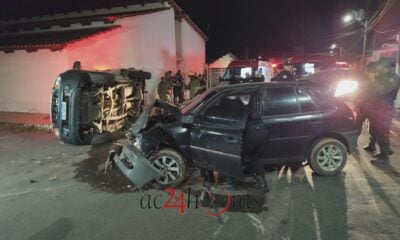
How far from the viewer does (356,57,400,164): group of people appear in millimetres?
6570

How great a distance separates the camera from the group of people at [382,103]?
6.57 m

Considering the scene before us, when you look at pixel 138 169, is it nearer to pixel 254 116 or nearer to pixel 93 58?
pixel 254 116

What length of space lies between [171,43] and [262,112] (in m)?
12.0

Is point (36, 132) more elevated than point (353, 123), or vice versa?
point (353, 123)

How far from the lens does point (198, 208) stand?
4.75m

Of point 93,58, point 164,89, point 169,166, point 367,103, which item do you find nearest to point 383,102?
point 367,103

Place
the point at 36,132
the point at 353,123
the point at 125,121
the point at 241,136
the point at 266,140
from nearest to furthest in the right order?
the point at 241,136 < the point at 266,140 < the point at 353,123 < the point at 125,121 < the point at 36,132

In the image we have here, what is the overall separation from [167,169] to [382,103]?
14.7 feet

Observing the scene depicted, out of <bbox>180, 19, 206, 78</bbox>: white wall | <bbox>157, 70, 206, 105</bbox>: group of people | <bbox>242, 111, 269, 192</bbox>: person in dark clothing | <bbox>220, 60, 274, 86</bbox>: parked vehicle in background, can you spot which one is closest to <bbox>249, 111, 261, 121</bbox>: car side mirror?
<bbox>242, 111, 269, 192</bbox>: person in dark clothing

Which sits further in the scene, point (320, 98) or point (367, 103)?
point (367, 103)

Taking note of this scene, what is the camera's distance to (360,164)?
6531 millimetres

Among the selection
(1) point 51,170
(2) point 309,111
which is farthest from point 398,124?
(1) point 51,170

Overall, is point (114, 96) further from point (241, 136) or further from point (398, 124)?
point (398, 124)

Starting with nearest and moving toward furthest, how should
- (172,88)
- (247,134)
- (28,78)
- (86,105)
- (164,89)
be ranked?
(247,134) < (86,105) < (164,89) < (172,88) < (28,78)
